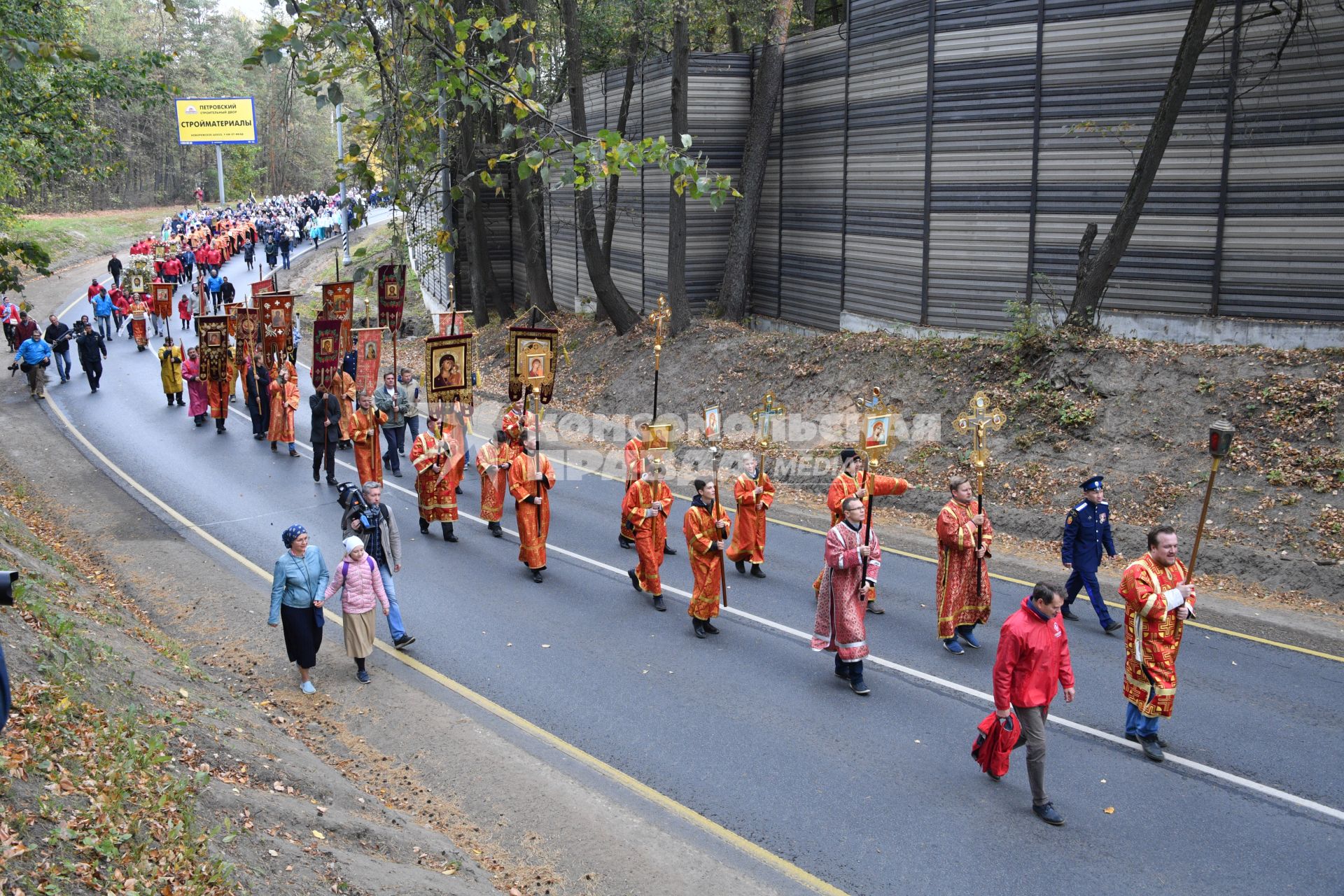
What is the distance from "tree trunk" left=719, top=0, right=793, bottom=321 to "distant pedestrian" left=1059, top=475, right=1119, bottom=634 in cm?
1370

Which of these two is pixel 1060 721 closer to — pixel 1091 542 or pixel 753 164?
pixel 1091 542

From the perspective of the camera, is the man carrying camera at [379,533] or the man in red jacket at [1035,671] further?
the man carrying camera at [379,533]

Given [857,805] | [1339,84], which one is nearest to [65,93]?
[857,805]

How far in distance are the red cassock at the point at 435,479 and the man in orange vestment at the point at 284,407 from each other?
6518 mm

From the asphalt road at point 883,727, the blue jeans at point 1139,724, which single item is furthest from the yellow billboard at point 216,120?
the blue jeans at point 1139,724

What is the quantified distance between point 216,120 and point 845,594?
211 feet

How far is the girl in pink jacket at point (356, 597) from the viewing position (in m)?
10.4

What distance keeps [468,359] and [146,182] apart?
8113cm

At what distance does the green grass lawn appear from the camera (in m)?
53.2

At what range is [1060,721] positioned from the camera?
9320 millimetres

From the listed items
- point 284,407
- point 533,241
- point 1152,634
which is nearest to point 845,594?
point 1152,634

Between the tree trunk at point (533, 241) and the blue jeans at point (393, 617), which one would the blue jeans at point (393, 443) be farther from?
the tree trunk at point (533, 241)

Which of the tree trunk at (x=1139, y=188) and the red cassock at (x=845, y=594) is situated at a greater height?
the tree trunk at (x=1139, y=188)

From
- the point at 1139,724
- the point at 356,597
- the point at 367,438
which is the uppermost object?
the point at 367,438
